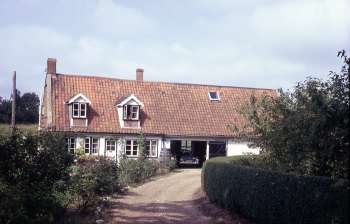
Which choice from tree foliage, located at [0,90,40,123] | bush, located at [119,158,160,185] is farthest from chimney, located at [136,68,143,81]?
tree foliage, located at [0,90,40,123]

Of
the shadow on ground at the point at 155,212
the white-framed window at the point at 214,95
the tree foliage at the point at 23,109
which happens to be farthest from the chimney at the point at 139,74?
the tree foliage at the point at 23,109

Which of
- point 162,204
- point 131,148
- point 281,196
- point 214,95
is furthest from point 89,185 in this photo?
point 214,95

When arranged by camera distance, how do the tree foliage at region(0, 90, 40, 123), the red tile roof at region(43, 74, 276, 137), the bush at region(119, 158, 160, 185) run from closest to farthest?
the bush at region(119, 158, 160, 185)
the red tile roof at region(43, 74, 276, 137)
the tree foliage at region(0, 90, 40, 123)

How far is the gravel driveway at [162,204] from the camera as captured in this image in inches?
571

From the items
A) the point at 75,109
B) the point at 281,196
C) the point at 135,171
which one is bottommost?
the point at 135,171

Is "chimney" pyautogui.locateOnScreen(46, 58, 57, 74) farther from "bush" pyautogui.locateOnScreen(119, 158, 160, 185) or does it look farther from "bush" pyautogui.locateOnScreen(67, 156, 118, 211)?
"bush" pyautogui.locateOnScreen(67, 156, 118, 211)

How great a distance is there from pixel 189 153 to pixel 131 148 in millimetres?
6439

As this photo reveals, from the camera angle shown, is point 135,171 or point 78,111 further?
point 78,111

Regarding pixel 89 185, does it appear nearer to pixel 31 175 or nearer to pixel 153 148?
pixel 31 175

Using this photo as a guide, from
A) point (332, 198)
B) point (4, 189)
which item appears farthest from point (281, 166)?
point (4, 189)

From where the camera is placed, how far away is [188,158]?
37312mm

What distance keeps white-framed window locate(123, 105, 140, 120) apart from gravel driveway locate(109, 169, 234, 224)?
9.91 metres

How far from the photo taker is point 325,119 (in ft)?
29.9

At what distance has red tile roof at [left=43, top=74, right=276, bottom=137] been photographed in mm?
33594
